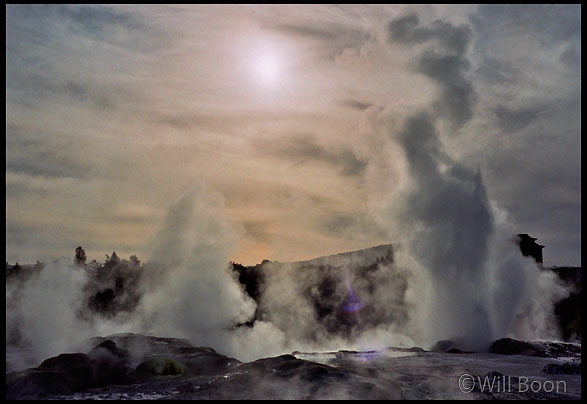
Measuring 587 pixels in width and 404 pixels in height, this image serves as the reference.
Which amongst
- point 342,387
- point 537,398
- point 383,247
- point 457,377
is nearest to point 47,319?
point 342,387

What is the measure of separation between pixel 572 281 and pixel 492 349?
23.5 metres

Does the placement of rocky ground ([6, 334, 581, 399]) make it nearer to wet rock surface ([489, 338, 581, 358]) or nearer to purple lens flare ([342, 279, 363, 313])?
wet rock surface ([489, 338, 581, 358])

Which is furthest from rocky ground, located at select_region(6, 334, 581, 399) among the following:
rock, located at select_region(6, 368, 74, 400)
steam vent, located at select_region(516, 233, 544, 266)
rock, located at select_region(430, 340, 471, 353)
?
steam vent, located at select_region(516, 233, 544, 266)

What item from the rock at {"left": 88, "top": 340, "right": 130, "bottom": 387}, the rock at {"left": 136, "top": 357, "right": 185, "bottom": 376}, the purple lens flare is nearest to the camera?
the rock at {"left": 88, "top": 340, "right": 130, "bottom": 387}

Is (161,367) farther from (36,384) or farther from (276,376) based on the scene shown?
(276,376)

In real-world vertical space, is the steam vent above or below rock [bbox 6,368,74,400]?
above

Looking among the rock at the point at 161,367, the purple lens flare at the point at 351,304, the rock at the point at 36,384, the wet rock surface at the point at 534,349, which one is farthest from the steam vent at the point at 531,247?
the rock at the point at 36,384

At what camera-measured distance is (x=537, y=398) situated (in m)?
13.0

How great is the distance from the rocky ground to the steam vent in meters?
24.0

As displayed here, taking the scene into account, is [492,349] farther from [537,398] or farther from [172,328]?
[172,328]

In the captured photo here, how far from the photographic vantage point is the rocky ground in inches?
522

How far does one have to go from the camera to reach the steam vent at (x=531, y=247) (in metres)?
44.3

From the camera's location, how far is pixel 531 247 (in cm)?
4469

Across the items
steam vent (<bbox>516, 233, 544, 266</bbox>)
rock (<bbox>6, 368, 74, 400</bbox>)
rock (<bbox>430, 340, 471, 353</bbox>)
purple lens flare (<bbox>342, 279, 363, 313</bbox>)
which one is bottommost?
rock (<bbox>6, 368, 74, 400</bbox>)
